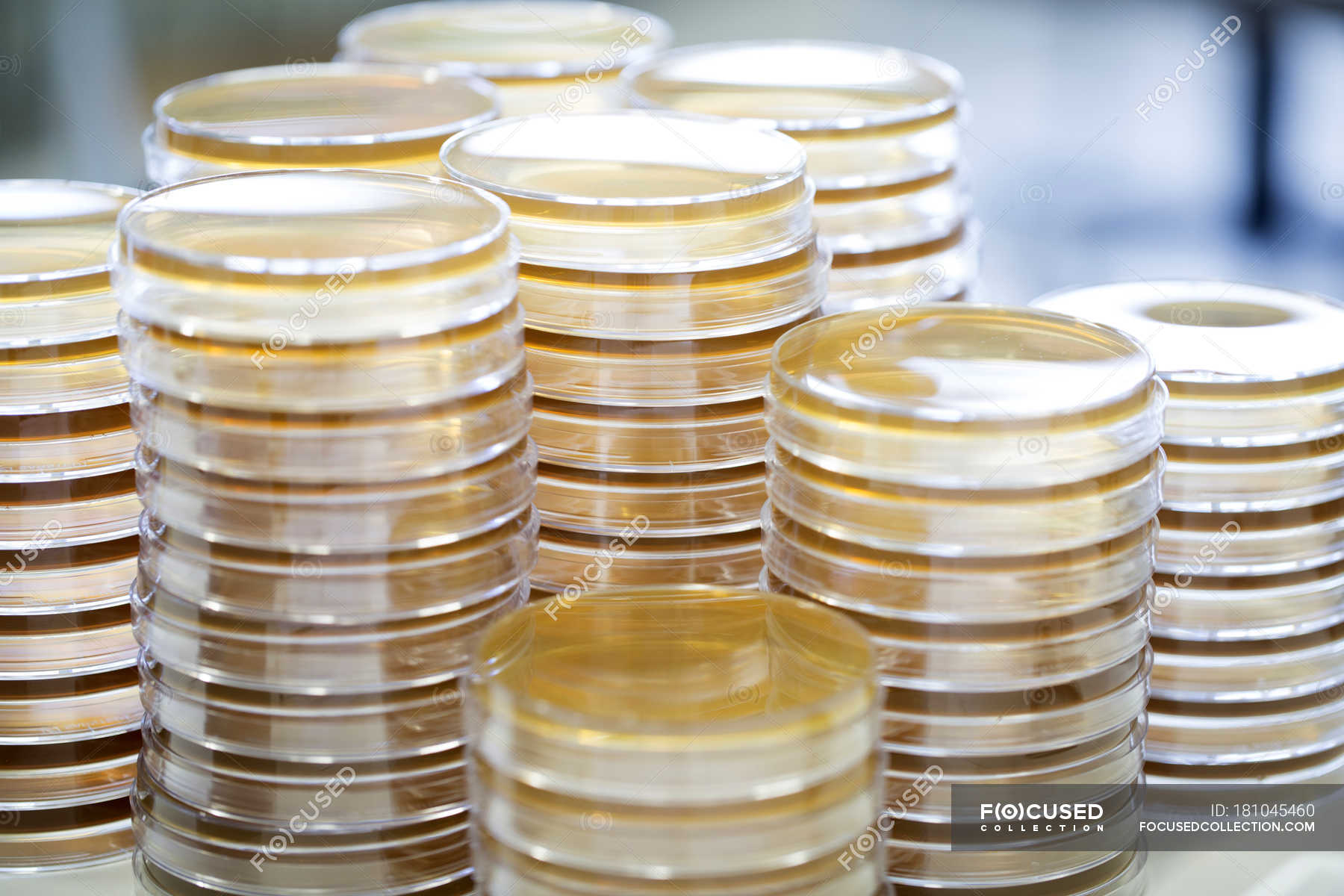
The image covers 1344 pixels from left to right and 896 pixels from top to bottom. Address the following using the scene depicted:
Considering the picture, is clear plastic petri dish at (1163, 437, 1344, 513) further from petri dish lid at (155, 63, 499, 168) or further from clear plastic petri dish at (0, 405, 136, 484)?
clear plastic petri dish at (0, 405, 136, 484)

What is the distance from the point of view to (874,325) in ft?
3.29

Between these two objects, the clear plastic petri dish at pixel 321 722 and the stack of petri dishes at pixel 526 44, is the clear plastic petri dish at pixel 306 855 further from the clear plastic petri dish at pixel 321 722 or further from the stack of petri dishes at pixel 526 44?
the stack of petri dishes at pixel 526 44

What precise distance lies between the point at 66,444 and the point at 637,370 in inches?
15.1

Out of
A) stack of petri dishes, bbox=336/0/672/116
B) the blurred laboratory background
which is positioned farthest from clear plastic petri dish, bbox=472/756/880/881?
the blurred laboratory background

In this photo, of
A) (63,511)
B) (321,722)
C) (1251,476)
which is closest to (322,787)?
(321,722)

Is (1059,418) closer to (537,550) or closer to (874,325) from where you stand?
(874,325)

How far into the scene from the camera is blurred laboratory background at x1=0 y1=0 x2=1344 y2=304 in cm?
297

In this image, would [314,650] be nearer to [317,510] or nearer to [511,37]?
[317,510]

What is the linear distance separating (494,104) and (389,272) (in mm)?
458

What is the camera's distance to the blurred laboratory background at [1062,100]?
2975 mm

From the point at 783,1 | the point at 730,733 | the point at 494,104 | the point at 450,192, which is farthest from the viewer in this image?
the point at 783,1

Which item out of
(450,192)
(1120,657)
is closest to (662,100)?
(450,192)

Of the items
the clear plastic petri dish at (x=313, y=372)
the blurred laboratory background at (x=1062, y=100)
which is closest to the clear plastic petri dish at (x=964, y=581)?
the clear plastic petri dish at (x=313, y=372)

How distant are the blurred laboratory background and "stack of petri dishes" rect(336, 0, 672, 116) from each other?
1.21 metres
